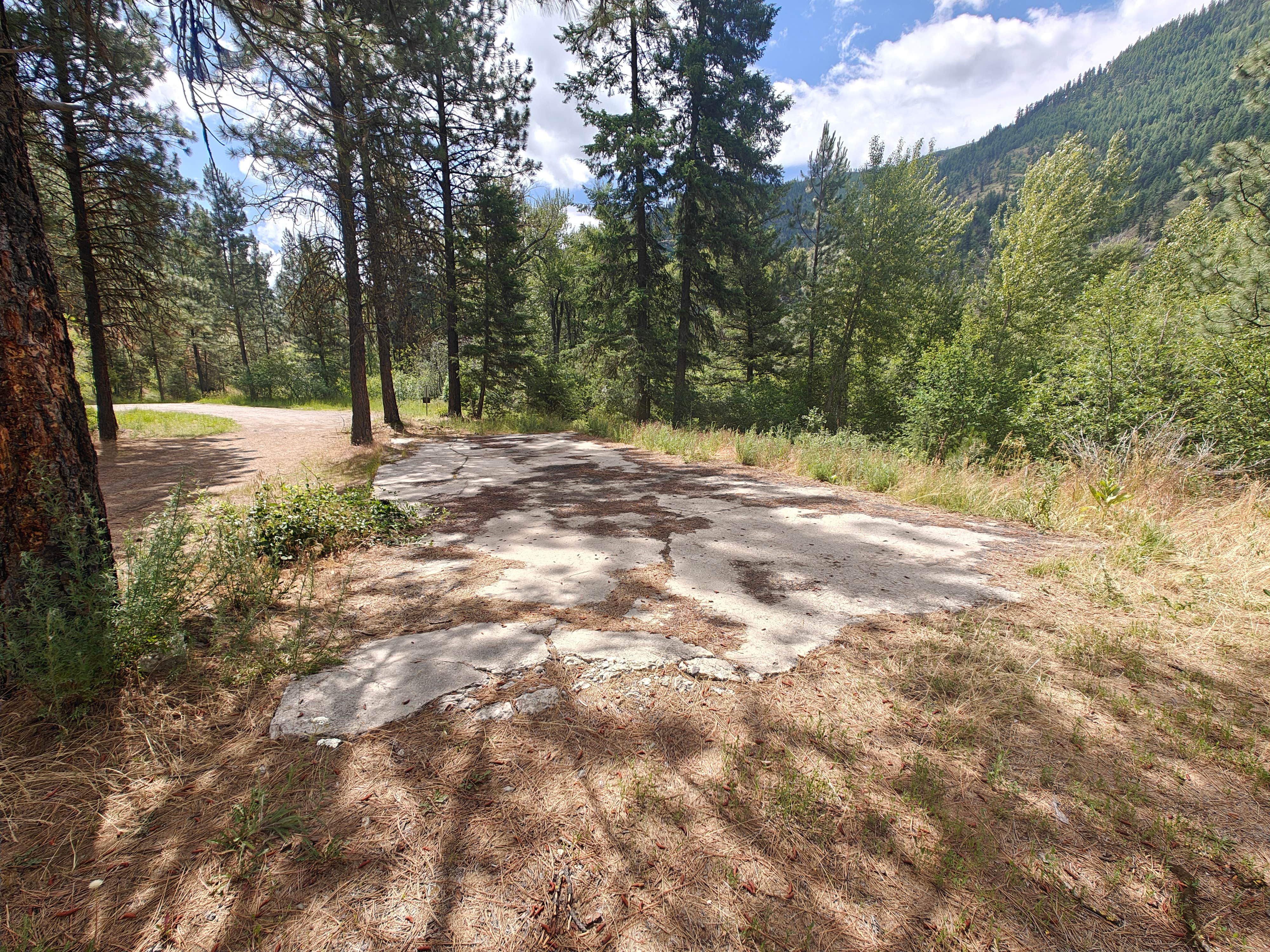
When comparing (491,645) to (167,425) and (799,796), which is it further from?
(167,425)

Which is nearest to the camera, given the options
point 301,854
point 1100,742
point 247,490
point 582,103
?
point 301,854

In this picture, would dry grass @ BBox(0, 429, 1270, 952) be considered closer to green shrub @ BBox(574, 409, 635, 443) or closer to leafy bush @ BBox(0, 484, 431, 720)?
leafy bush @ BBox(0, 484, 431, 720)

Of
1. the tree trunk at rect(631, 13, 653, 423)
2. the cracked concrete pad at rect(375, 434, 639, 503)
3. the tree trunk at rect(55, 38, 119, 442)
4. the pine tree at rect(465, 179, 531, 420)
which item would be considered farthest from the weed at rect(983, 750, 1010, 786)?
the pine tree at rect(465, 179, 531, 420)

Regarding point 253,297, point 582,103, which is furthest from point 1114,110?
point 253,297

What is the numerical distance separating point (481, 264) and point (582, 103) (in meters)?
5.32

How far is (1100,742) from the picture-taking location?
1.88 m

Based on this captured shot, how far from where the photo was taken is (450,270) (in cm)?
1270

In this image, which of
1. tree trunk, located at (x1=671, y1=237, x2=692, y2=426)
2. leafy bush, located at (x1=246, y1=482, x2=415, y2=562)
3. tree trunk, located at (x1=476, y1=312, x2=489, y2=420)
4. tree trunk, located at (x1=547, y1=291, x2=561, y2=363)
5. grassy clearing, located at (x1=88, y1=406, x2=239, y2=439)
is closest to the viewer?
leafy bush, located at (x1=246, y1=482, x2=415, y2=562)

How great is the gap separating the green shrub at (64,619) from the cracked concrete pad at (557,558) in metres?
1.79

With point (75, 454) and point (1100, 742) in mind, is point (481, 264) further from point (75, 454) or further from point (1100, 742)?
point (1100, 742)

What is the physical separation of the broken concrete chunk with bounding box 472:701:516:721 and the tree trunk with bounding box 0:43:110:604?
6.61ft

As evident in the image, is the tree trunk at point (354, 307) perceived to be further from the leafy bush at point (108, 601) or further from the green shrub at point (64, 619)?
the green shrub at point (64, 619)

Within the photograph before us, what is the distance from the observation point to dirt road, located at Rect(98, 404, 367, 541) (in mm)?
6645

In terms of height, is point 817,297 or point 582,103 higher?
point 582,103
